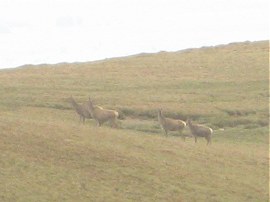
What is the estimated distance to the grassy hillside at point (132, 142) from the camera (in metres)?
25.0

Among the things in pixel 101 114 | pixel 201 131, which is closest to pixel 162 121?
pixel 201 131

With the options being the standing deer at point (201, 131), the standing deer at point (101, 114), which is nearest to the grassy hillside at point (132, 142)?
the standing deer at point (201, 131)

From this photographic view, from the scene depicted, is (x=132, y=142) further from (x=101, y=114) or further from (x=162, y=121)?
(x=101, y=114)

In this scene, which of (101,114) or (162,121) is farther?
(101,114)

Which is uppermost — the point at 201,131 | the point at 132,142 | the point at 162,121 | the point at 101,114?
the point at 101,114

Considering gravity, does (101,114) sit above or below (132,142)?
above

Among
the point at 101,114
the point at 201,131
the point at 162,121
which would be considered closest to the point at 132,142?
the point at 162,121

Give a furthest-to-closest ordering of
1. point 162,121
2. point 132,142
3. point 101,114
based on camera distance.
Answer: point 101,114, point 162,121, point 132,142

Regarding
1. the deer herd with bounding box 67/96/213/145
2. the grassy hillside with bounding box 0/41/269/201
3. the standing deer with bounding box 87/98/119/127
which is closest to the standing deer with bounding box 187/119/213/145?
the deer herd with bounding box 67/96/213/145

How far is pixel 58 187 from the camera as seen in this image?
955 inches

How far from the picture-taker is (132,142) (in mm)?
30875

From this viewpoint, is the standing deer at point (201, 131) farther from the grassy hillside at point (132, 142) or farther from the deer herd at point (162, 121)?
the grassy hillside at point (132, 142)

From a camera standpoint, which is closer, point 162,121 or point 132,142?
point 132,142

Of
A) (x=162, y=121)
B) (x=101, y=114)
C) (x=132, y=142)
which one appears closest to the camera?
(x=132, y=142)
